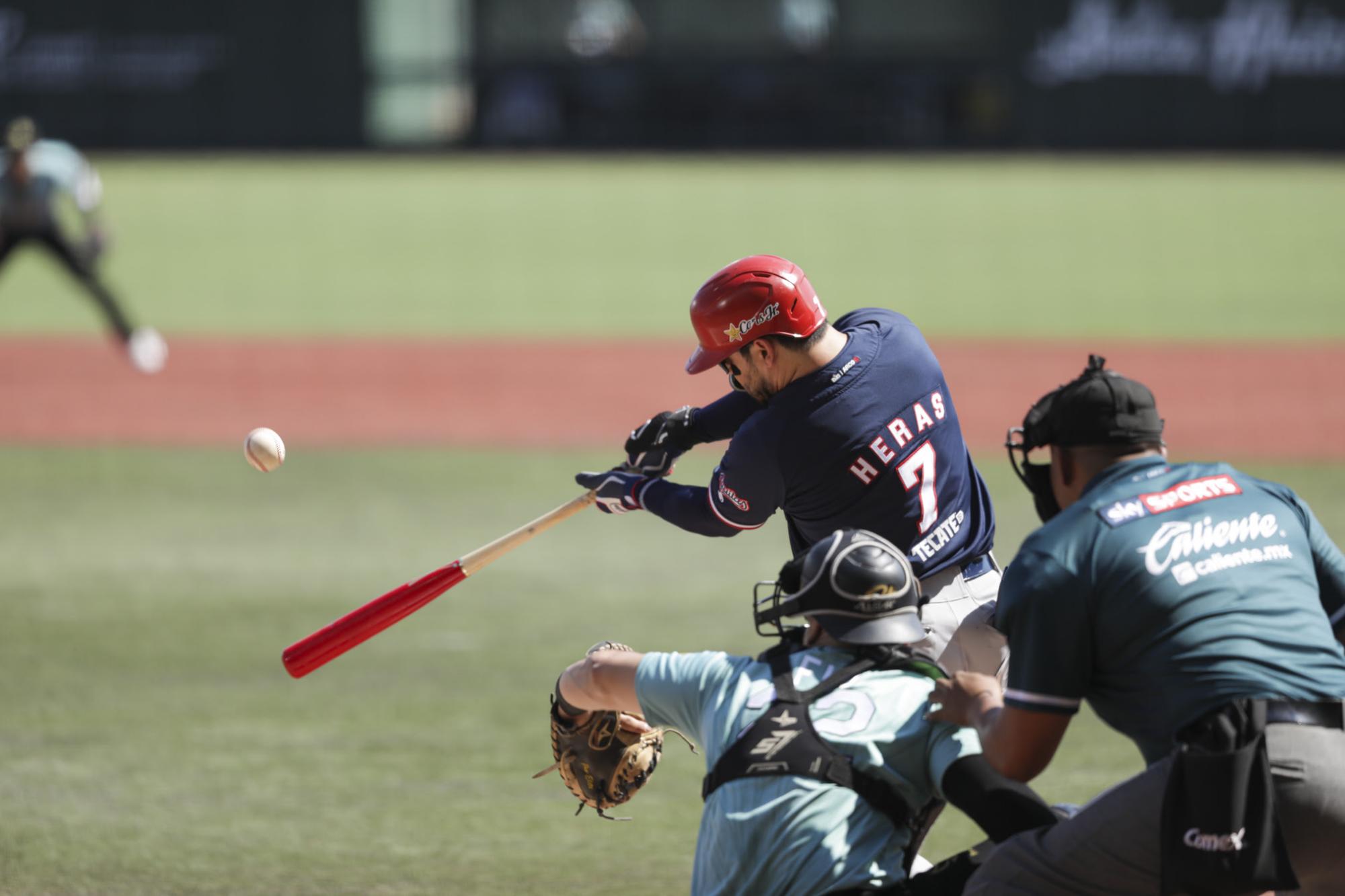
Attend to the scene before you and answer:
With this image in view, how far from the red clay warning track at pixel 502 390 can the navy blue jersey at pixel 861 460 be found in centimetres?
830

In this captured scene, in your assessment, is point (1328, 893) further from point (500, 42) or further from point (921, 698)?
point (500, 42)

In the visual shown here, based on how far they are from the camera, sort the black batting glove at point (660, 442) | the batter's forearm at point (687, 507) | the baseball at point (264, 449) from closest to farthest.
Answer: the batter's forearm at point (687, 507) < the black batting glove at point (660, 442) < the baseball at point (264, 449)

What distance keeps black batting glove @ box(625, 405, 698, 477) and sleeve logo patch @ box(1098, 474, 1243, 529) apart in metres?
2.03

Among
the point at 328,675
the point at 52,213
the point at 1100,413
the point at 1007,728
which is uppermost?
the point at 1100,413

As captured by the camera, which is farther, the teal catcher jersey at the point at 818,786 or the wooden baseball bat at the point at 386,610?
the wooden baseball bat at the point at 386,610

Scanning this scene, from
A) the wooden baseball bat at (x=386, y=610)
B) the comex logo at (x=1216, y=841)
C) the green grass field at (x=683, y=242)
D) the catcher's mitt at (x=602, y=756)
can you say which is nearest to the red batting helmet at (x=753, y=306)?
the wooden baseball bat at (x=386, y=610)

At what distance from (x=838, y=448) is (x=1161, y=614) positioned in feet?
4.99

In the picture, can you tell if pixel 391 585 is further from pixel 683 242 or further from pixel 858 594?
pixel 683 242

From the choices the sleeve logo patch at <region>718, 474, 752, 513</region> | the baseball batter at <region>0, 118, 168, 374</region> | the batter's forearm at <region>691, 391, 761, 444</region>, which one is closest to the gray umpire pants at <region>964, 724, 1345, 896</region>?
the sleeve logo patch at <region>718, 474, 752, 513</region>

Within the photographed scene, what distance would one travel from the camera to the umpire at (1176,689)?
342 centimetres

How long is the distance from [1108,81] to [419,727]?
31291mm

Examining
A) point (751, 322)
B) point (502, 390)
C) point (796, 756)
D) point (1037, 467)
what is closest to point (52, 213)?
point (502, 390)

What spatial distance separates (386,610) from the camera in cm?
532

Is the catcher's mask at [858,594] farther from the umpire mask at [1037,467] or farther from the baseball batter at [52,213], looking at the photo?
the baseball batter at [52,213]
